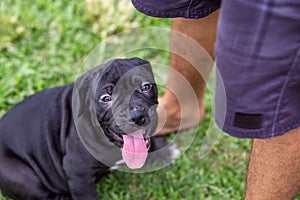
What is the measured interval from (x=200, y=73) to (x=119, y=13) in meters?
1.35

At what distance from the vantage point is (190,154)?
3.21 metres

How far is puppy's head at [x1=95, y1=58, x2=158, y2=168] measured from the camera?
242 centimetres

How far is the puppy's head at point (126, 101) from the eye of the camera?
2.42 metres

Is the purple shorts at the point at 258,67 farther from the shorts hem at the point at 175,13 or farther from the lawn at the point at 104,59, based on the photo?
the lawn at the point at 104,59

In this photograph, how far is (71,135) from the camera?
102 inches

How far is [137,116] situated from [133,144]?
22 cm

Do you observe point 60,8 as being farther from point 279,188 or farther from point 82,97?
point 279,188

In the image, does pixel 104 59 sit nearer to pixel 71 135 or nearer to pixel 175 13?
pixel 71 135

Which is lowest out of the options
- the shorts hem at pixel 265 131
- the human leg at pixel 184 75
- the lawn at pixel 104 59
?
the lawn at pixel 104 59

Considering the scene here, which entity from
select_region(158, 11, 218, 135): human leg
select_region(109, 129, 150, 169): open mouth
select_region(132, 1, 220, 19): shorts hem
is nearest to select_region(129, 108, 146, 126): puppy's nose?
select_region(109, 129, 150, 169): open mouth

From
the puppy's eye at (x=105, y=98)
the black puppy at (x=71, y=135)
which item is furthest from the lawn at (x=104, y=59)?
A: the puppy's eye at (x=105, y=98)

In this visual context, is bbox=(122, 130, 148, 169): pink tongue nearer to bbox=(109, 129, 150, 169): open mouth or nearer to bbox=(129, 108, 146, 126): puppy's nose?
bbox=(109, 129, 150, 169): open mouth

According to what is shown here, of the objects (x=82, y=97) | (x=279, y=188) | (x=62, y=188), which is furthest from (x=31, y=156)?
(x=279, y=188)

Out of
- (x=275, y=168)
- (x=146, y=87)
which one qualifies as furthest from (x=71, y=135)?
(x=275, y=168)
